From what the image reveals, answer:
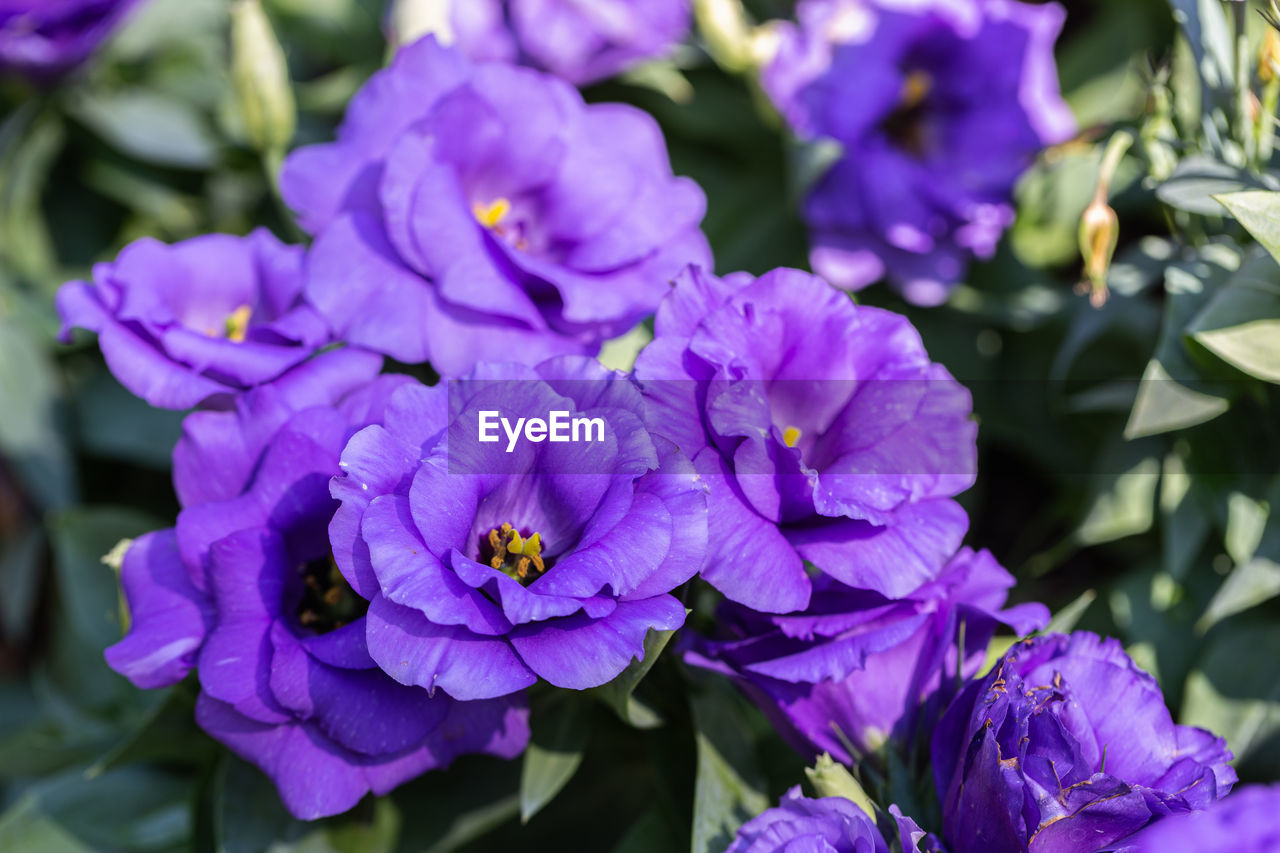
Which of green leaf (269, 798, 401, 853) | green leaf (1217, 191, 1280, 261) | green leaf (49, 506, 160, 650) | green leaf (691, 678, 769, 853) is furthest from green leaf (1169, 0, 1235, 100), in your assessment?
green leaf (49, 506, 160, 650)

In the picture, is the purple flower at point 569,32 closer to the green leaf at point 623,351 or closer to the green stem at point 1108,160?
the green leaf at point 623,351

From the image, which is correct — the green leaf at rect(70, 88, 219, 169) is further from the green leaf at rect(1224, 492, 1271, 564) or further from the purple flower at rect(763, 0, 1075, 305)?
the green leaf at rect(1224, 492, 1271, 564)

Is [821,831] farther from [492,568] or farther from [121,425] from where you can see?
[121,425]

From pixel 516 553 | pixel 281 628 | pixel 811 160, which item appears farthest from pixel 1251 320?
pixel 281 628

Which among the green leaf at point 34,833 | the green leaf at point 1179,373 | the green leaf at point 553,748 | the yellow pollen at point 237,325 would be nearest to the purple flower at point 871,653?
the green leaf at point 553,748

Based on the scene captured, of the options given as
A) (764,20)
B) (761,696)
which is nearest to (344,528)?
(761,696)

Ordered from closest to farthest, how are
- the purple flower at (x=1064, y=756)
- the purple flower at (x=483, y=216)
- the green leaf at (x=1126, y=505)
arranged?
1. the purple flower at (x=1064, y=756)
2. the purple flower at (x=483, y=216)
3. the green leaf at (x=1126, y=505)
